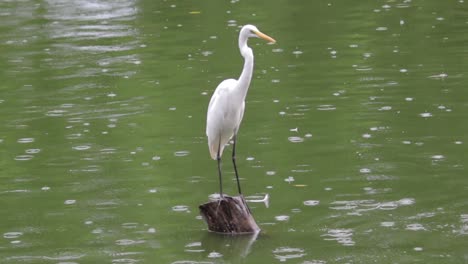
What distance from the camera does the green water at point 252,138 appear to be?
1062 centimetres

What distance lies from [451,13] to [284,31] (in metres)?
3.37

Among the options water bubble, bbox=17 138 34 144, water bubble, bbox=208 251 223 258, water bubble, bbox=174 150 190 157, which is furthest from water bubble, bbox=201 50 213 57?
water bubble, bbox=208 251 223 258

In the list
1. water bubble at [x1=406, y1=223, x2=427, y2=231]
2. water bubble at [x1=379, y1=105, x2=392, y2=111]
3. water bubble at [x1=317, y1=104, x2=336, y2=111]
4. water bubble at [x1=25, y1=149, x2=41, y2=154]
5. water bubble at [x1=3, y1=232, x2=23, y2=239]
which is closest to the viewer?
water bubble at [x1=406, y1=223, x2=427, y2=231]

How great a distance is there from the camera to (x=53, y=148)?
47.0ft

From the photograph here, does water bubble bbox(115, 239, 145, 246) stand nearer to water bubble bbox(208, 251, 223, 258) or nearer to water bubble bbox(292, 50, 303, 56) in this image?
water bubble bbox(208, 251, 223, 258)

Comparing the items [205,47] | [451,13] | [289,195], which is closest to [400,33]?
[451,13]

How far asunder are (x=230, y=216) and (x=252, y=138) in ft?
11.8

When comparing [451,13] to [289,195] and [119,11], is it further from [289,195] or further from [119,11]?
[289,195]

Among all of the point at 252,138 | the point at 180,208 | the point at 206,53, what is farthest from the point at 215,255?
the point at 206,53

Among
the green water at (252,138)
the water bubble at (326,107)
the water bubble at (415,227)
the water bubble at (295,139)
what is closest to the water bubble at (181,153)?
the green water at (252,138)

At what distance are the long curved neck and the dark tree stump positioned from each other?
3.46 ft

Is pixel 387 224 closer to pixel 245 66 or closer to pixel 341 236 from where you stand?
pixel 341 236

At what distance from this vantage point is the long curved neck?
34.9 ft

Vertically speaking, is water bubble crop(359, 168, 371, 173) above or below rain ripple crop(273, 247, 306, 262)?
below
